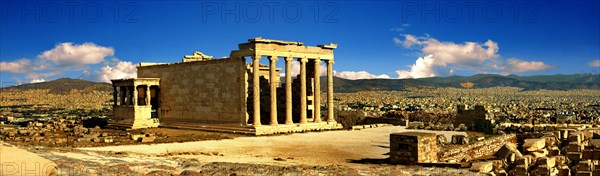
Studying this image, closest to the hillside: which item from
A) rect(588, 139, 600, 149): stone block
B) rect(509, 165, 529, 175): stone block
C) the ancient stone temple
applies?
the ancient stone temple

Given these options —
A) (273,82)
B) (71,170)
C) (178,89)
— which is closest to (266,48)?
(273,82)

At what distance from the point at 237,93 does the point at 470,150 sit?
571 inches

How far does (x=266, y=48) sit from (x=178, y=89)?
8803 mm

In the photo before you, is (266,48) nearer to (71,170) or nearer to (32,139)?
(32,139)

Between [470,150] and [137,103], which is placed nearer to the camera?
[470,150]

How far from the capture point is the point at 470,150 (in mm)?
21641

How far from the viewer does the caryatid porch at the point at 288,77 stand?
1216 inches

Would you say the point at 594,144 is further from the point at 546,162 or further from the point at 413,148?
the point at 413,148

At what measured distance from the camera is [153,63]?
1603 inches

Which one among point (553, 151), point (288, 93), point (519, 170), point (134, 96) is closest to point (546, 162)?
point (519, 170)

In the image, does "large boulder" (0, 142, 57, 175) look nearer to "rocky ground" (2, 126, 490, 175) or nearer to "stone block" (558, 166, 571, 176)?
"rocky ground" (2, 126, 490, 175)

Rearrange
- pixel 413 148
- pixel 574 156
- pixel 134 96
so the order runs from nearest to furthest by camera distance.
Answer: pixel 413 148 < pixel 574 156 < pixel 134 96

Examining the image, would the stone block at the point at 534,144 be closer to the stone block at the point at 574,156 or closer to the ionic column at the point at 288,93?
the stone block at the point at 574,156

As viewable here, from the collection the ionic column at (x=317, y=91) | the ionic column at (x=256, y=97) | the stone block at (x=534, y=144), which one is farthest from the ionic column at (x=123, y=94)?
the stone block at (x=534, y=144)
